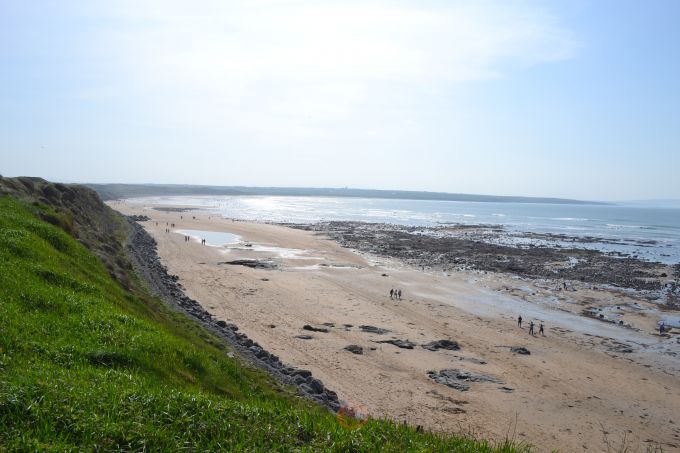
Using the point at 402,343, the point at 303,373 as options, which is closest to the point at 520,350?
the point at 402,343

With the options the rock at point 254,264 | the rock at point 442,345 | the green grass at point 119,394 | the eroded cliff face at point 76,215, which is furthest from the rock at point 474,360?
the rock at point 254,264

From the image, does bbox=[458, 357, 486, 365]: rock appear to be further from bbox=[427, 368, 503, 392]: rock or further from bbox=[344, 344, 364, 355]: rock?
bbox=[344, 344, 364, 355]: rock

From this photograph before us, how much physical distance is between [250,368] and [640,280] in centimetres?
4143

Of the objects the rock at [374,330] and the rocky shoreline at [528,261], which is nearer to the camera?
the rock at [374,330]

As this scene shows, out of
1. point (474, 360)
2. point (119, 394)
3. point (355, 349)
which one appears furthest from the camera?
point (355, 349)

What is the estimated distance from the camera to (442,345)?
21.9 metres

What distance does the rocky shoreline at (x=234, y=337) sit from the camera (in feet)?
49.3

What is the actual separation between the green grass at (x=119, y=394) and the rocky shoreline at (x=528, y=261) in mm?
37066

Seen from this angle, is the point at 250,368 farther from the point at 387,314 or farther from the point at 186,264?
the point at 186,264

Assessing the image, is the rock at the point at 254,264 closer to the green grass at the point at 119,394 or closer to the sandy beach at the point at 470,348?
the sandy beach at the point at 470,348

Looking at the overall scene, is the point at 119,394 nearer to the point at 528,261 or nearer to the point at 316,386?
the point at 316,386

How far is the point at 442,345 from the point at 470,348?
1369 mm

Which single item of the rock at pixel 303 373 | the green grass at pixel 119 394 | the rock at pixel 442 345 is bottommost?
the rock at pixel 442 345

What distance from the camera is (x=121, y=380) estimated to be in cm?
775
